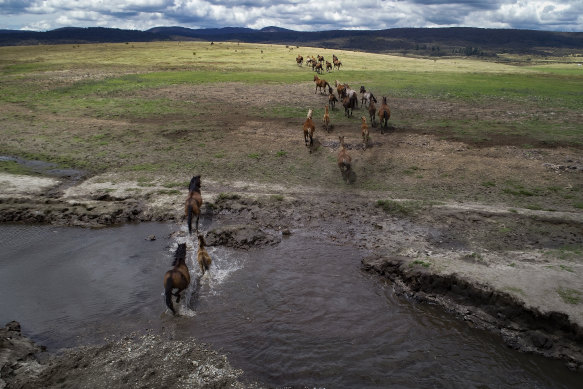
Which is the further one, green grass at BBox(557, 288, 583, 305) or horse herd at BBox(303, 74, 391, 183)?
horse herd at BBox(303, 74, 391, 183)

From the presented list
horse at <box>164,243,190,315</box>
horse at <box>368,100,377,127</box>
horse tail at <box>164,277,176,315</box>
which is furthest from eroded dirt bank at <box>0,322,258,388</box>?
horse at <box>368,100,377,127</box>

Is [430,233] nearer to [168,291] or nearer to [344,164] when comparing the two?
[344,164]

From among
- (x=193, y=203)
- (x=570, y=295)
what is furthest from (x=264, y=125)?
(x=570, y=295)

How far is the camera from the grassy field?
14.9 m

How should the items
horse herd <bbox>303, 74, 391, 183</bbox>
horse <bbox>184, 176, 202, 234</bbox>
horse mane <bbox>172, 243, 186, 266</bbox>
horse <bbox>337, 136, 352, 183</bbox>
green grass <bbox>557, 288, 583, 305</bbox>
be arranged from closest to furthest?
green grass <bbox>557, 288, 583, 305</bbox> → horse mane <bbox>172, 243, 186, 266</bbox> → horse <bbox>184, 176, 202, 234</bbox> → horse <bbox>337, 136, 352, 183</bbox> → horse herd <bbox>303, 74, 391, 183</bbox>

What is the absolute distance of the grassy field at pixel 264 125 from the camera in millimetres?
14852

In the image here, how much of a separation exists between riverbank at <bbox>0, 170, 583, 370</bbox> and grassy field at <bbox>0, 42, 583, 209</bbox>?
1394 millimetres

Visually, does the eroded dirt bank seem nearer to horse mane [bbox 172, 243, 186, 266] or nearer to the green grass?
horse mane [bbox 172, 243, 186, 266]

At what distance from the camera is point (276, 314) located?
7926 millimetres

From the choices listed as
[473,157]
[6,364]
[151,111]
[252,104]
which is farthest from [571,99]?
[6,364]

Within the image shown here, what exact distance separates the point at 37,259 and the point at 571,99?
101ft

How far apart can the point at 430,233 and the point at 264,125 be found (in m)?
12.5

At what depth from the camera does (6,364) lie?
21.0 ft

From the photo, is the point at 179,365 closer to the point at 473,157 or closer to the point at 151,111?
the point at 473,157
